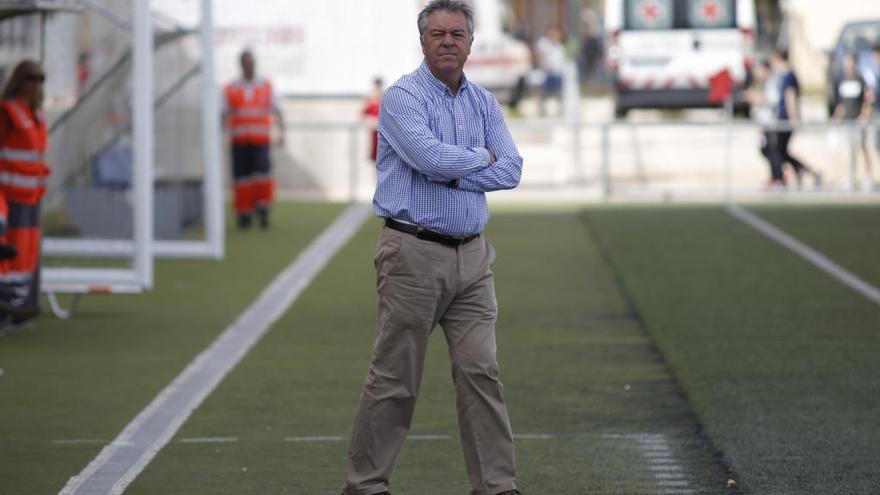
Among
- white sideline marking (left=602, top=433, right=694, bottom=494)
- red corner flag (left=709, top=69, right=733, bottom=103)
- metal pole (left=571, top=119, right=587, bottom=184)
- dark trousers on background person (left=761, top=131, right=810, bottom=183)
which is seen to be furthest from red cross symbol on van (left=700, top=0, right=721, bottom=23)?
white sideline marking (left=602, top=433, right=694, bottom=494)

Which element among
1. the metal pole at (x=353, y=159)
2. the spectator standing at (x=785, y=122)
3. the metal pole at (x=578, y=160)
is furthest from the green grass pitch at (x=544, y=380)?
the metal pole at (x=578, y=160)

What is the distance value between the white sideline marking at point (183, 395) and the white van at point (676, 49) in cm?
1660

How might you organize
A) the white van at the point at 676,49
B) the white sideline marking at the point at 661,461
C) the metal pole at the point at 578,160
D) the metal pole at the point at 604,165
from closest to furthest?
the white sideline marking at the point at 661,461
the metal pole at the point at 604,165
the metal pole at the point at 578,160
the white van at the point at 676,49

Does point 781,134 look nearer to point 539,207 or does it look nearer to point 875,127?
point 875,127

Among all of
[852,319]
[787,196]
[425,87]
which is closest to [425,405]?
[425,87]

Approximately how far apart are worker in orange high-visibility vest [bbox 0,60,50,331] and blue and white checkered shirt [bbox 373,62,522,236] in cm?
542

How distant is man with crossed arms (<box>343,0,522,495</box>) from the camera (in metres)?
6.48

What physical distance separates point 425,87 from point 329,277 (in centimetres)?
957

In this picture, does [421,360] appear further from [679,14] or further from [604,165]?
[679,14]

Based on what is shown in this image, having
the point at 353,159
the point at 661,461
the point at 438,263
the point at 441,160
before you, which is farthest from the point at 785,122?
the point at 441,160

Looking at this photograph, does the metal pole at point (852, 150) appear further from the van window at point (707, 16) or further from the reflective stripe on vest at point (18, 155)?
the reflective stripe on vest at point (18, 155)

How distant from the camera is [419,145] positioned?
20.9 ft

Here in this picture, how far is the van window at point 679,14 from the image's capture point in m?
32.5

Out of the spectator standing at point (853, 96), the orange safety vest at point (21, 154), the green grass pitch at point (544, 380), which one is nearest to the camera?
the green grass pitch at point (544, 380)
